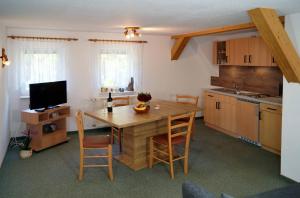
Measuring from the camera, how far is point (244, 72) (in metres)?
6.50

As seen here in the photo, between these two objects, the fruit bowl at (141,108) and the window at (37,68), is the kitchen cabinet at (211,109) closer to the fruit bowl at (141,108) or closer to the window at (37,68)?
the fruit bowl at (141,108)

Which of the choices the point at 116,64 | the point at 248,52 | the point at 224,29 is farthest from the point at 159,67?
the point at 224,29

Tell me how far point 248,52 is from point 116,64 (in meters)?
2.81

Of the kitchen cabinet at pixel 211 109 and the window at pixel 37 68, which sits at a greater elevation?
the window at pixel 37 68

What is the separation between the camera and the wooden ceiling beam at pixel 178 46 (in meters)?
6.63

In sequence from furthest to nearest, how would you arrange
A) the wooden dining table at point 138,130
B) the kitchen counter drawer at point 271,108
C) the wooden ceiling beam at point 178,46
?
the wooden ceiling beam at point 178,46
the kitchen counter drawer at point 271,108
the wooden dining table at point 138,130

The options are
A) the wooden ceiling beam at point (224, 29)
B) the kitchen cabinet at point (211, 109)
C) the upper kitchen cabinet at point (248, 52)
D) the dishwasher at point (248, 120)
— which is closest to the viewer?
the wooden ceiling beam at point (224, 29)

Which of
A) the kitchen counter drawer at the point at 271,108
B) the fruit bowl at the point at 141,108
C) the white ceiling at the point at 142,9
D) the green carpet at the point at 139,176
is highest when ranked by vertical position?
the white ceiling at the point at 142,9

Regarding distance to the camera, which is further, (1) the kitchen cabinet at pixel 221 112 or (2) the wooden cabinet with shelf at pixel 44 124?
(1) the kitchen cabinet at pixel 221 112

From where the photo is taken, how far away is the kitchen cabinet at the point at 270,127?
16.0 ft

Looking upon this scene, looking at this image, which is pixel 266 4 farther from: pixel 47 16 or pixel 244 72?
pixel 244 72

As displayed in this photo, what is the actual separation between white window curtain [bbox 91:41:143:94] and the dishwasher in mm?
2356

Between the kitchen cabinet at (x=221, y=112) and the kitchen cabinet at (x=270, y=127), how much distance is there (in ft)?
2.64

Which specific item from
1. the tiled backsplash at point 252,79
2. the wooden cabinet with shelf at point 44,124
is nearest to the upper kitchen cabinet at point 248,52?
the tiled backsplash at point 252,79
